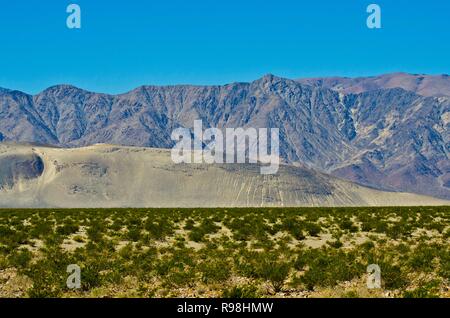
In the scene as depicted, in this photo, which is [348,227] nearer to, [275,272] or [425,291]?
[275,272]

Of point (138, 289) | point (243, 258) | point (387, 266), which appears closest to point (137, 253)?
point (243, 258)

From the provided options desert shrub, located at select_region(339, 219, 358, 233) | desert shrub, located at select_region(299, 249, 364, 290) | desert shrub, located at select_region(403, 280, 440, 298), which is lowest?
desert shrub, located at select_region(339, 219, 358, 233)

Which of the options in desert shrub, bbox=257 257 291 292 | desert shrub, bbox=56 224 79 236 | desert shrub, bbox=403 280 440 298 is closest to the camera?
desert shrub, bbox=403 280 440 298

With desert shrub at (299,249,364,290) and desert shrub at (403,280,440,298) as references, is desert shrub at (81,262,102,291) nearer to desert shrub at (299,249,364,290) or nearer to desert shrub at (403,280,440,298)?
desert shrub at (299,249,364,290)

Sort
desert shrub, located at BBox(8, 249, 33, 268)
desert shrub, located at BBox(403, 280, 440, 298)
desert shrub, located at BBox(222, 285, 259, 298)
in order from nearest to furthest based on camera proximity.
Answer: desert shrub, located at BBox(403, 280, 440, 298) → desert shrub, located at BBox(222, 285, 259, 298) → desert shrub, located at BBox(8, 249, 33, 268)

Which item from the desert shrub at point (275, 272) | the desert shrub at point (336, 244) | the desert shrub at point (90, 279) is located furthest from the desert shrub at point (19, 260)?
the desert shrub at point (336, 244)

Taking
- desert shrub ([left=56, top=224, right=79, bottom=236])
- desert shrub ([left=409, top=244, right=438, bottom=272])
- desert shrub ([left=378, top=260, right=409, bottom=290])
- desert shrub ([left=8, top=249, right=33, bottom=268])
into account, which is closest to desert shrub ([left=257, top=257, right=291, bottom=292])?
desert shrub ([left=378, top=260, right=409, bottom=290])

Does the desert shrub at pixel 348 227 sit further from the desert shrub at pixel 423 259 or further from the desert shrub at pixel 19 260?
the desert shrub at pixel 19 260

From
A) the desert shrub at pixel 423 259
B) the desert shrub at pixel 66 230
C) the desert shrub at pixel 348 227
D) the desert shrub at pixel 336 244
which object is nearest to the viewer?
the desert shrub at pixel 423 259

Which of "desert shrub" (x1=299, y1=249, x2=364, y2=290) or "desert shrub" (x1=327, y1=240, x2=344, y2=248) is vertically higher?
"desert shrub" (x1=299, y1=249, x2=364, y2=290)

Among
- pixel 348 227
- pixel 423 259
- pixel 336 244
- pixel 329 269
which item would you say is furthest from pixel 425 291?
pixel 348 227
